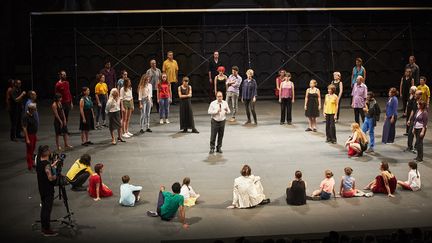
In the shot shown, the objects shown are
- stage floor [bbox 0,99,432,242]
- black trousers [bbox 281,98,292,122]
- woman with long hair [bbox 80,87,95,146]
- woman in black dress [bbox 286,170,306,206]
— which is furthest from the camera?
black trousers [bbox 281,98,292,122]

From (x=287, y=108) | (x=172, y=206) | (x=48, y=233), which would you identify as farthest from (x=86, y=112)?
(x=48, y=233)

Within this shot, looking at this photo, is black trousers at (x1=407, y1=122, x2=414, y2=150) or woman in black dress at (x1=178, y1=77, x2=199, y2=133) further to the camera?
woman in black dress at (x1=178, y1=77, x2=199, y2=133)

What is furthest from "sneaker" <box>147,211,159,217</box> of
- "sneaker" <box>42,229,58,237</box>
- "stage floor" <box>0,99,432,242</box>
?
"sneaker" <box>42,229,58,237</box>

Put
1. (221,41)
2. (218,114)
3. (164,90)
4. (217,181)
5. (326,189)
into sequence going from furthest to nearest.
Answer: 1. (221,41)
2. (164,90)
3. (218,114)
4. (217,181)
5. (326,189)

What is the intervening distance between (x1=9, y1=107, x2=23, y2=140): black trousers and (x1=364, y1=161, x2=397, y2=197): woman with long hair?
10435mm

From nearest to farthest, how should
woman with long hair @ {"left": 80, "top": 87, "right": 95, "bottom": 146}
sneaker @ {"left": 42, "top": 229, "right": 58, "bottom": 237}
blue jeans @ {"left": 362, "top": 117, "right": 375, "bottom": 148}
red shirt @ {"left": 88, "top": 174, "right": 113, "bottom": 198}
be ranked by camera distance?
sneaker @ {"left": 42, "top": 229, "right": 58, "bottom": 237}, red shirt @ {"left": 88, "top": 174, "right": 113, "bottom": 198}, blue jeans @ {"left": 362, "top": 117, "right": 375, "bottom": 148}, woman with long hair @ {"left": 80, "top": 87, "right": 95, "bottom": 146}

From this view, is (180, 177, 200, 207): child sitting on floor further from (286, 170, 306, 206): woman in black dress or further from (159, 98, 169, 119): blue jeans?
(159, 98, 169, 119): blue jeans

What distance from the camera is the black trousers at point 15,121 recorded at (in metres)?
18.8

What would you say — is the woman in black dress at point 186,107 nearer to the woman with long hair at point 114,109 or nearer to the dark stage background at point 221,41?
the woman with long hair at point 114,109

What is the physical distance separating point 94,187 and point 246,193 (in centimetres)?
313

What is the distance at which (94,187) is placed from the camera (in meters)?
13.4

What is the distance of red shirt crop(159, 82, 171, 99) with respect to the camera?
2052cm

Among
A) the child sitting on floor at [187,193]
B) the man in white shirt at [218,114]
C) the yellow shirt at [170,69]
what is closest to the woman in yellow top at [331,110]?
the man in white shirt at [218,114]

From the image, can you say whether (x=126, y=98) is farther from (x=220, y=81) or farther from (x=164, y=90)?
(x=220, y=81)
